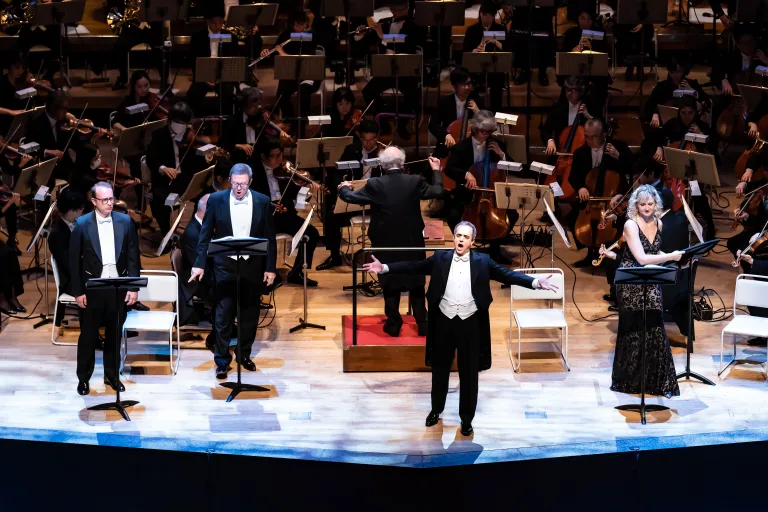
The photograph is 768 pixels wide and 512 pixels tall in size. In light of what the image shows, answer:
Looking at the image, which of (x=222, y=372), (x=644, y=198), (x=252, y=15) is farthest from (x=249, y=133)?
(x=644, y=198)

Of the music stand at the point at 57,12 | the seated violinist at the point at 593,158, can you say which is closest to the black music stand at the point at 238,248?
the seated violinist at the point at 593,158

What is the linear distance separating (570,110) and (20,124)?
15.0 feet

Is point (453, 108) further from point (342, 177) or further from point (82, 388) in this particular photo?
point (82, 388)

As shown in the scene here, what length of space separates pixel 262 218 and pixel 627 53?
6.65 m

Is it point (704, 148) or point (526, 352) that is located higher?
point (704, 148)

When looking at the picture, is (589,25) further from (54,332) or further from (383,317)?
(54,332)

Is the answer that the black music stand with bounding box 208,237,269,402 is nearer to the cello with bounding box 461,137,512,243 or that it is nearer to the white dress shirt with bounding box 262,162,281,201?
the white dress shirt with bounding box 262,162,281,201

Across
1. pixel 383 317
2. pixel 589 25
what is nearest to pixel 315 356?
pixel 383 317

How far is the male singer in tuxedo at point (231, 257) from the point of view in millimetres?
7523

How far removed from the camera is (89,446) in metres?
5.20

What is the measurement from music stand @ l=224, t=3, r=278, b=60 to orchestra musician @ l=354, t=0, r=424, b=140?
1.08 meters

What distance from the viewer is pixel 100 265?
7258mm

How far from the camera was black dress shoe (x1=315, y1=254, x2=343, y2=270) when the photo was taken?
387 inches

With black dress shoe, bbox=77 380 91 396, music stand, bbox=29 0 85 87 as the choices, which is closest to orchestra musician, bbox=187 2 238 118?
music stand, bbox=29 0 85 87
